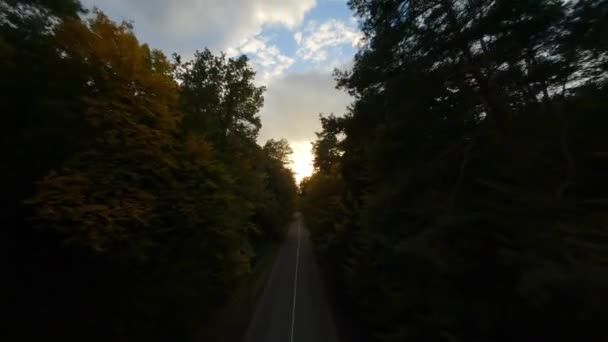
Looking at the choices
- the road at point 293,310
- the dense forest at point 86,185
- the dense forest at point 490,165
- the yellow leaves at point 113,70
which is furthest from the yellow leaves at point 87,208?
the road at point 293,310

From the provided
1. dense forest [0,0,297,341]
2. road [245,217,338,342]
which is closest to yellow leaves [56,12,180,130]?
dense forest [0,0,297,341]

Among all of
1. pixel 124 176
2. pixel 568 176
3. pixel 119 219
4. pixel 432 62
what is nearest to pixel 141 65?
pixel 124 176

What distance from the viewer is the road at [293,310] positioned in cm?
1072

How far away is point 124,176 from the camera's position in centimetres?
706

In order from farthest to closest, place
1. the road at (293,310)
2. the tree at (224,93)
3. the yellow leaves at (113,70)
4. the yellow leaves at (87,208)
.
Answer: the tree at (224,93)
the road at (293,310)
the yellow leaves at (113,70)
the yellow leaves at (87,208)

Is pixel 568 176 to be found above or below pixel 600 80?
below

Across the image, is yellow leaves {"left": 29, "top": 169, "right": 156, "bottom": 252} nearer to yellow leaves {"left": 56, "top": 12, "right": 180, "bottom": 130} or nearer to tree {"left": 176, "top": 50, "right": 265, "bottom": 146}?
yellow leaves {"left": 56, "top": 12, "right": 180, "bottom": 130}

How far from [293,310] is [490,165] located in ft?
35.7

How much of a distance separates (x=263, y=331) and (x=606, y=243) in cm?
1077

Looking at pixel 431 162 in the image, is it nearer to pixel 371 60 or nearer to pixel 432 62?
pixel 432 62

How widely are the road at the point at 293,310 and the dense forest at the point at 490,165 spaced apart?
4.16 m

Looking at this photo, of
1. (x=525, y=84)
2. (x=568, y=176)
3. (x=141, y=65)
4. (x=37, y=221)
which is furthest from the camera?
(x=141, y=65)

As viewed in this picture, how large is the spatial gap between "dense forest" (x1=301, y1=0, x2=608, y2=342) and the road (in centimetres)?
416

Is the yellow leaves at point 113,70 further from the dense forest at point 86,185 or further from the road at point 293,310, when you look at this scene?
the road at point 293,310
